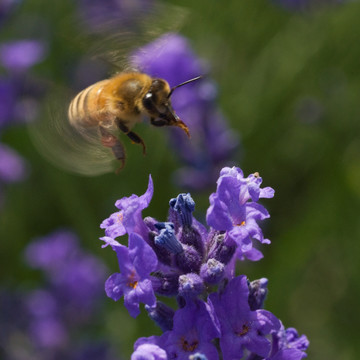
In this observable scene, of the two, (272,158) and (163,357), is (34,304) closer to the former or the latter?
(272,158)

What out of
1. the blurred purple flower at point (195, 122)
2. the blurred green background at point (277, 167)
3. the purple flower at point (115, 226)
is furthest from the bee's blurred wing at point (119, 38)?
the blurred green background at point (277, 167)

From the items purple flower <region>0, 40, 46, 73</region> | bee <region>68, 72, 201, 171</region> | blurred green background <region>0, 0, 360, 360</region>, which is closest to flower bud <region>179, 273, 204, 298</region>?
bee <region>68, 72, 201, 171</region>

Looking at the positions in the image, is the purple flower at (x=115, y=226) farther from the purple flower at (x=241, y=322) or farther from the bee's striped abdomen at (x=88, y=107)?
the bee's striped abdomen at (x=88, y=107)

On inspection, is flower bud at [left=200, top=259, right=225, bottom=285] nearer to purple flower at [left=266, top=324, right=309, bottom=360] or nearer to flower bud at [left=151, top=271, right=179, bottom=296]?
flower bud at [left=151, top=271, right=179, bottom=296]

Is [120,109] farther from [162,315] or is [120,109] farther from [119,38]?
[162,315]

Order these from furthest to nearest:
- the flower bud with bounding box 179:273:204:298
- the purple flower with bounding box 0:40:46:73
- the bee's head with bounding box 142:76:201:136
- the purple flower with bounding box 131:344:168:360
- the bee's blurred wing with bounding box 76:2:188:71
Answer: the purple flower with bounding box 0:40:46:73, the bee's blurred wing with bounding box 76:2:188:71, the bee's head with bounding box 142:76:201:136, the flower bud with bounding box 179:273:204:298, the purple flower with bounding box 131:344:168:360

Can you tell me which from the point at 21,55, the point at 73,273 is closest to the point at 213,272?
the point at 73,273

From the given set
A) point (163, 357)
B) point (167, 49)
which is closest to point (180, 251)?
point (163, 357)
